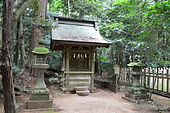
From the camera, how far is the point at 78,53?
8.24m

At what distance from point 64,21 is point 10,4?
6.40 m

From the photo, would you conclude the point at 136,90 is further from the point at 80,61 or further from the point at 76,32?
the point at 76,32

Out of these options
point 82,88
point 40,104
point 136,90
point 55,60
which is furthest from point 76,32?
point 55,60

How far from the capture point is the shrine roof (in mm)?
7211

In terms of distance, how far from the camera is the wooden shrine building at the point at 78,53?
24.8ft

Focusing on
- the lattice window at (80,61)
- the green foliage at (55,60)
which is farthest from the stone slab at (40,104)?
the green foliage at (55,60)

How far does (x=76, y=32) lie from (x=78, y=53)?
1251mm

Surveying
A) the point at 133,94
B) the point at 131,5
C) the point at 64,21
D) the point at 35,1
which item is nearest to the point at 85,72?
the point at 133,94

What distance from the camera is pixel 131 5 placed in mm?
9398

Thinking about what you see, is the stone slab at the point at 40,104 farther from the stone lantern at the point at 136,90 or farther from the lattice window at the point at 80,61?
the stone lantern at the point at 136,90

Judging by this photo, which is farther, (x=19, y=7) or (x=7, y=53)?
(x=19, y=7)

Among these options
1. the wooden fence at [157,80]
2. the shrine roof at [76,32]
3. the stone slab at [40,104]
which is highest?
the shrine roof at [76,32]

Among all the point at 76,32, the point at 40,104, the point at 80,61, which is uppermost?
the point at 76,32

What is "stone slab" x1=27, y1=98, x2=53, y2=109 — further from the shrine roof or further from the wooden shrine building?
the shrine roof
